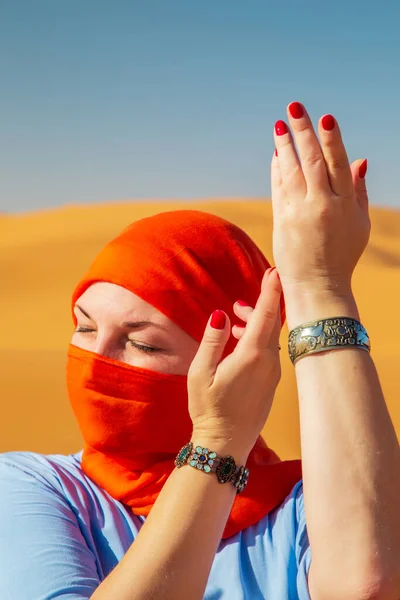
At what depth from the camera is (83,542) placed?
9.05 ft

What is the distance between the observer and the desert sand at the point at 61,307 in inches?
338

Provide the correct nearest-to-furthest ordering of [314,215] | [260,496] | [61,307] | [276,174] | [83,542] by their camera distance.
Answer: [314,215]
[276,174]
[83,542]
[260,496]
[61,307]

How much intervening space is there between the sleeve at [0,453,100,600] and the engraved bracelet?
2.86 feet

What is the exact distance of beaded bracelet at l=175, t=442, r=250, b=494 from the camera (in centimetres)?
243

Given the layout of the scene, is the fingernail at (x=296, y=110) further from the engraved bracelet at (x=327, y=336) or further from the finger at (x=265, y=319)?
the engraved bracelet at (x=327, y=336)

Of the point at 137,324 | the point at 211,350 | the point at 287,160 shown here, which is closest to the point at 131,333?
the point at 137,324

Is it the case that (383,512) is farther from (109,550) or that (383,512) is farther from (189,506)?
(109,550)

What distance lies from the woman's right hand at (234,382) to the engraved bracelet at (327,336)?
9 cm

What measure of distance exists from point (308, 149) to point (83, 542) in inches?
53.1

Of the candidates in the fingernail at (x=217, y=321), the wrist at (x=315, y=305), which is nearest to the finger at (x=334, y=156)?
the wrist at (x=315, y=305)

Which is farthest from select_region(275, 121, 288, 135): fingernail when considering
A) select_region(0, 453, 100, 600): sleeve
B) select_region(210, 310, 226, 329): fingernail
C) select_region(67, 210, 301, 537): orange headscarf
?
select_region(0, 453, 100, 600): sleeve

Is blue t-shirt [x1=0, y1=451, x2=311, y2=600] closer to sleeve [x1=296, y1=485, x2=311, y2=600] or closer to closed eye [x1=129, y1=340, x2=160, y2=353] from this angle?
sleeve [x1=296, y1=485, x2=311, y2=600]

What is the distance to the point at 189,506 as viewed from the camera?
7.79ft

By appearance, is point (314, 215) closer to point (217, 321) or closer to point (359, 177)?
point (359, 177)
